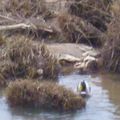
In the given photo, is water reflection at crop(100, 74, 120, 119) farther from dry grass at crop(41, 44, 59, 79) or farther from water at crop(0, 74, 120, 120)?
dry grass at crop(41, 44, 59, 79)

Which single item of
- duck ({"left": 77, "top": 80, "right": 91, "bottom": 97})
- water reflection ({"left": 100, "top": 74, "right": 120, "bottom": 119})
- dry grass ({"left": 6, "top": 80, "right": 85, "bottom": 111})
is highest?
dry grass ({"left": 6, "top": 80, "right": 85, "bottom": 111})

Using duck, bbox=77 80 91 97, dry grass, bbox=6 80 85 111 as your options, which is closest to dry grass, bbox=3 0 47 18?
duck, bbox=77 80 91 97

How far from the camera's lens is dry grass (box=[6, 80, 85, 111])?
13992 millimetres

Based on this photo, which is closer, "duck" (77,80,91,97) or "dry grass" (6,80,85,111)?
"dry grass" (6,80,85,111)

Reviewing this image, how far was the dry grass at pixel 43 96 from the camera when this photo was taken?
1399 cm

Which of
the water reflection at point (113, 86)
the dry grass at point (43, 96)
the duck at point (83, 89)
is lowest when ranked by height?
the water reflection at point (113, 86)

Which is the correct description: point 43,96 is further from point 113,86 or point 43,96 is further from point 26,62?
point 113,86

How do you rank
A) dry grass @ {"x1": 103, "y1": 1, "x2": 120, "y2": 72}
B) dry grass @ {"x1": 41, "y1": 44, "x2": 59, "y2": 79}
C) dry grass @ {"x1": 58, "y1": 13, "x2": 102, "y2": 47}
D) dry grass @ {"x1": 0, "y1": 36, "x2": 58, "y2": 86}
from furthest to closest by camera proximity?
dry grass @ {"x1": 58, "y1": 13, "x2": 102, "y2": 47} < dry grass @ {"x1": 103, "y1": 1, "x2": 120, "y2": 72} < dry grass @ {"x1": 41, "y1": 44, "x2": 59, "y2": 79} < dry grass @ {"x1": 0, "y1": 36, "x2": 58, "y2": 86}

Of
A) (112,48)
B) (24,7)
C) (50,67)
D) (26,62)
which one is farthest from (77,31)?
(26,62)

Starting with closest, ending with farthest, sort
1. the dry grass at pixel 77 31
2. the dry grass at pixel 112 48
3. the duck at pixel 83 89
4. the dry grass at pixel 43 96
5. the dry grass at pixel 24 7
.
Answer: the dry grass at pixel 43 96 → the duck at pixel 83 89 → the dry grass at pixel 112 48 → the dry grass at pixel 77 31 → the dry grass at pixel 24 7

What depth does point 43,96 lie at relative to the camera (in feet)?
46.1

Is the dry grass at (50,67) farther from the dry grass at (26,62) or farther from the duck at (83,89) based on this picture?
the duck at (83,89)

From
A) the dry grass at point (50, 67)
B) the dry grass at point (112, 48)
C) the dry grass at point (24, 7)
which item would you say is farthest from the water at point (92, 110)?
the dry grass at point (24, 7)

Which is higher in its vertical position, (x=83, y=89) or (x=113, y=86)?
(x=83, y=89)
